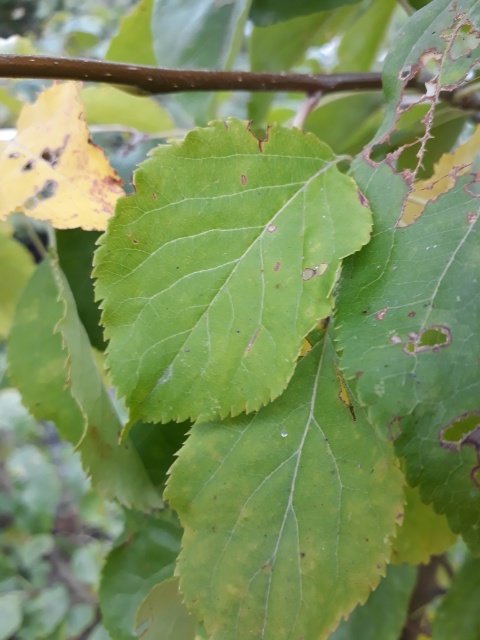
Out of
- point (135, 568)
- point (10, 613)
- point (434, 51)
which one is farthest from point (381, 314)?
point (10, 613)

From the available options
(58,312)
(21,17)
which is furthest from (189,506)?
(21,17)

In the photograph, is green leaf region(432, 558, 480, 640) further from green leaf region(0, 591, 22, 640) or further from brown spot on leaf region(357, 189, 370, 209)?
green leaf region(0, 591, 22, 640)

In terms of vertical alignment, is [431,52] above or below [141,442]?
above

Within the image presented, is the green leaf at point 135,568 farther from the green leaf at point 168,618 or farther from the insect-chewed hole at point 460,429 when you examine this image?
the insect-chewed hole at point 460,429

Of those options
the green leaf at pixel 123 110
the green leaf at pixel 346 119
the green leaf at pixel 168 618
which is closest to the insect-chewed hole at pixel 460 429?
the green leaf at pixel 168 618

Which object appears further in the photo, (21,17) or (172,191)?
(21,17)

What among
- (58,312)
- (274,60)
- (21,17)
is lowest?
(21,17)

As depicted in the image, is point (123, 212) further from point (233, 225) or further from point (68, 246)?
point (68, 246)
